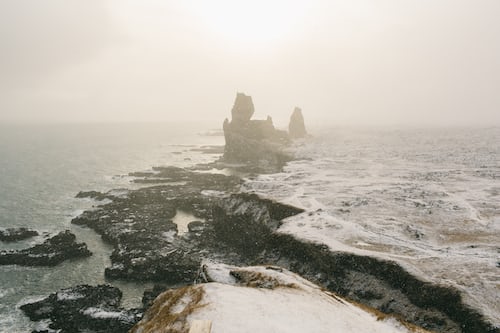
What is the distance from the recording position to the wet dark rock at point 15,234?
1801 inches

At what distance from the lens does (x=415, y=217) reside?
3688cm

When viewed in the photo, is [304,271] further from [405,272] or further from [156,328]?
[156,328]

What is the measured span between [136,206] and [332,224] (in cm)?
3695

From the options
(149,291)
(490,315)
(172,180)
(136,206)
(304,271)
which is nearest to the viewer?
(490,315)

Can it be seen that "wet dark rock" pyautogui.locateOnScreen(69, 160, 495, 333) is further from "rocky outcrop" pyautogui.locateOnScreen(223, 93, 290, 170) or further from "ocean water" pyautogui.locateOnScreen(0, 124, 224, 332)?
"rocky outcrop" pyautogui.locateOnScreen(223, 93, 290, 170)

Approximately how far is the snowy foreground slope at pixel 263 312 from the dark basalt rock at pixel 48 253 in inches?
1158

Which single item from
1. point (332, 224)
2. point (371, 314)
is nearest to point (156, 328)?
point (371, 314)

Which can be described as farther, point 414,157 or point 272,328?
point 414,157

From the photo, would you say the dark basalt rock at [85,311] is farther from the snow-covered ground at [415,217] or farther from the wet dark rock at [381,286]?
the snow-covered ground at [415,217]

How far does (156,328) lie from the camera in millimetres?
12961

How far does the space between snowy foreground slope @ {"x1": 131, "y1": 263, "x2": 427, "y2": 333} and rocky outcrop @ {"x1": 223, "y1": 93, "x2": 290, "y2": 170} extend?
3275 inches

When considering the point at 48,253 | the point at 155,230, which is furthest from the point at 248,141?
the point at 48,253

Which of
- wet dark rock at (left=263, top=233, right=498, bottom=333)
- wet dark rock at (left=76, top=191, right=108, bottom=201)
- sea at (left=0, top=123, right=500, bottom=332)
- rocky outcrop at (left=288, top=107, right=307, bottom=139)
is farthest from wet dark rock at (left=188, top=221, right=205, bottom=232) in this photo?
rocky outcrop at (left=288, top=107, right=307, bottom=139)

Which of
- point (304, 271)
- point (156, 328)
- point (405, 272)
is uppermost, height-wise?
point (156, 328)
